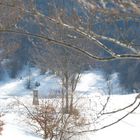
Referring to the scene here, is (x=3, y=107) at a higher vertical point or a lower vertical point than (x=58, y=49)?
lower

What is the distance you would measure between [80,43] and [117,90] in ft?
216

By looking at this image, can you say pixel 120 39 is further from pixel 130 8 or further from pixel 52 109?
pixel 52 109

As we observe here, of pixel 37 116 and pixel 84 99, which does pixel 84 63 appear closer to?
pixel 84 99

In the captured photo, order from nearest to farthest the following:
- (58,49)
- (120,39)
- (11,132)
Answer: (120,39)
(11,132)
(58,49)

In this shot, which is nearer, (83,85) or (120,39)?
(120,39)

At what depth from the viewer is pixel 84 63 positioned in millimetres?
26188

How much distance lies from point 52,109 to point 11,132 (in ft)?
6.94

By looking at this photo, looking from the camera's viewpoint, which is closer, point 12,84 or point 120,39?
point 120,39

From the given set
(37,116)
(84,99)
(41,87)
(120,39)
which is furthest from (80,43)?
(41,87)

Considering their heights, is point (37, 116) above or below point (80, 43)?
below

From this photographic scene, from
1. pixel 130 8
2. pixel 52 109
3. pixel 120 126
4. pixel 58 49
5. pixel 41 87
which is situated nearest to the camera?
pixel 130 8

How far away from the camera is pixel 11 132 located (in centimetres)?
1928

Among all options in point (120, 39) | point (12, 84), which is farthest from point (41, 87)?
point (120, 39)

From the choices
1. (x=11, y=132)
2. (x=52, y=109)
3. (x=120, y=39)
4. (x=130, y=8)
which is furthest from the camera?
(x=11, y=132)
